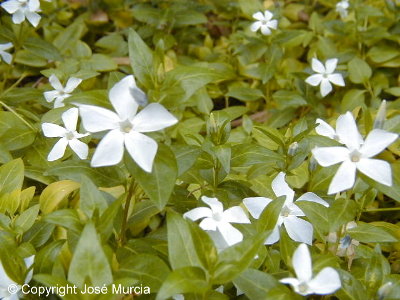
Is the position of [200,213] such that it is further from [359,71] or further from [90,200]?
[359,71]

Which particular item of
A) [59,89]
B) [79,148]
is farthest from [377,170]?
[59,89]

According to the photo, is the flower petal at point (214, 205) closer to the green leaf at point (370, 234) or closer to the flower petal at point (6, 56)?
the green leaf at point (370, 234)

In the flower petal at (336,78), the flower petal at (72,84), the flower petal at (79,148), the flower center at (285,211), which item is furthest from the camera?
the flower petal at (336,78)

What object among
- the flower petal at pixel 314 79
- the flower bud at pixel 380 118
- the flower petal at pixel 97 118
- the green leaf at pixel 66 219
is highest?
the flower petal at pixel 97 118

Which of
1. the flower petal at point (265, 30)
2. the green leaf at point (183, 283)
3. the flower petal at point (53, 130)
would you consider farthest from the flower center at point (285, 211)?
the flower petal at point (265, 30)

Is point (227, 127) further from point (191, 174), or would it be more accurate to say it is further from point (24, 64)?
point (24, 64)

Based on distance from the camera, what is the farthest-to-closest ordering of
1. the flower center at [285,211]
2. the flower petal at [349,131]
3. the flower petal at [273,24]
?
the flower petal at [273,24] → the flower center at [285,211] → the flower petal at [349,131]

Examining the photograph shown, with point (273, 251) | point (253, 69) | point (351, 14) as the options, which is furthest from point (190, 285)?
point (351, 14)
